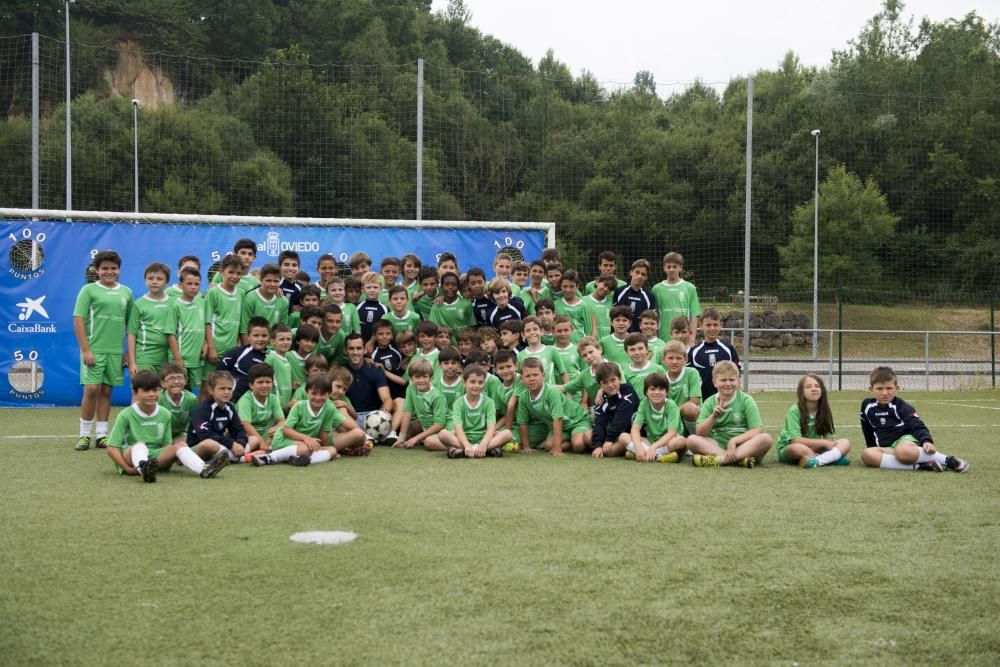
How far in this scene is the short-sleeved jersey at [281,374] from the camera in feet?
25.9

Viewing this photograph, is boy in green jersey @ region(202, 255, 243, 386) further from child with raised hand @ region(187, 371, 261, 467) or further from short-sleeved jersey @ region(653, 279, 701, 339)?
short-sleeved jersey @ region(653, 279, 701, 339)

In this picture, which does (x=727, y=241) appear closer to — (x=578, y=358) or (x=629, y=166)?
(x=629, y=166)

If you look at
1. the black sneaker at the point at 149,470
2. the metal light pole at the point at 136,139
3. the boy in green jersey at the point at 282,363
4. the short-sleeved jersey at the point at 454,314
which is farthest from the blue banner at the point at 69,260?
the black sneaker at the point at 149,470

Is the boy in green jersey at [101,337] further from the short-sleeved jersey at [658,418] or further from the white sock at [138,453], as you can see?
the short-sleeved jersey at [658,418]

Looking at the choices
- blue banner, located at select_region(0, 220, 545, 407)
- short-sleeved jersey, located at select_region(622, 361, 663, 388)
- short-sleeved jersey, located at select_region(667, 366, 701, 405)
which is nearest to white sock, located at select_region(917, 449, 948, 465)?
short-sleeved jersey, located at select_region(667, 366, 701, 405)

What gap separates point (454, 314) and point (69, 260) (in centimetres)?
504

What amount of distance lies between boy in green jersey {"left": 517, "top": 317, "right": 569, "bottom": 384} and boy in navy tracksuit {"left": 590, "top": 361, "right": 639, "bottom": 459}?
2.00ft

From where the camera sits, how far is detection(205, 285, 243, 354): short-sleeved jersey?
8641mm

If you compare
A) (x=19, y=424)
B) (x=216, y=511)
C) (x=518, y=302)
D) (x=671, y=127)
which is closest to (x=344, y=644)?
(x=216, y=511)

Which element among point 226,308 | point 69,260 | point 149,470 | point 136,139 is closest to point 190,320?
point 226,308

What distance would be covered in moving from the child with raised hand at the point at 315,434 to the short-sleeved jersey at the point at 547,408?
1.28 metres

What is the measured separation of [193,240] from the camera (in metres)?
11.9

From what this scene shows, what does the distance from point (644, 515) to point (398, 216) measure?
8788mm

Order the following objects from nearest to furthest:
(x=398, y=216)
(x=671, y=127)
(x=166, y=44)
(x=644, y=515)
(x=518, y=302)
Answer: (x=644, y=515) → (x=518, y=302) → (x=398, y=216) → (x=671, y=127) → (x=166, y=44)
